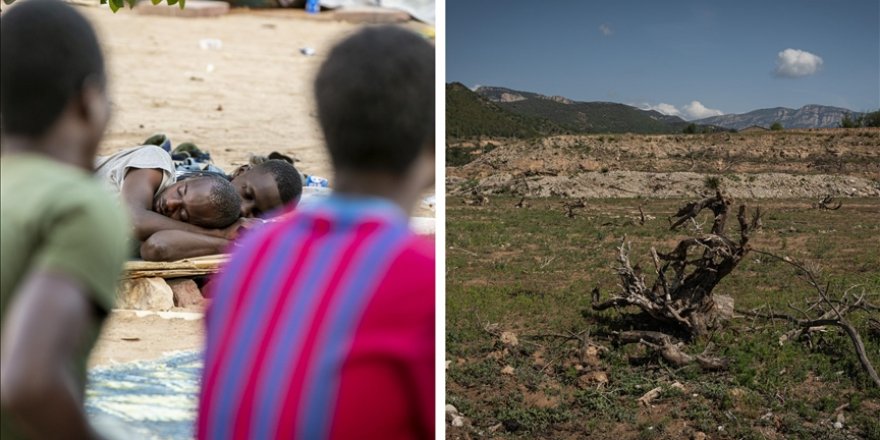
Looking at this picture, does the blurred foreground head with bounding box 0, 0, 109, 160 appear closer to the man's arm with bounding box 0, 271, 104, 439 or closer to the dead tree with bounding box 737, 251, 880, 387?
the man's arm with bounding box 0, 271, 104, 439

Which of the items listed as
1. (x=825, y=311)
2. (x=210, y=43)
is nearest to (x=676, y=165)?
(x=825, y=311)

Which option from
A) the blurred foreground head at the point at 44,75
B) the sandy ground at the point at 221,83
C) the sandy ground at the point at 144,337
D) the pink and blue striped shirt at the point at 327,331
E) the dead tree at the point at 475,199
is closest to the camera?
the pink and blue striped shirt at the point at 327,331

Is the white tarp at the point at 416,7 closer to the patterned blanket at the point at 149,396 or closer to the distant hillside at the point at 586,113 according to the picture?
the distant hillside at the point at 586,113

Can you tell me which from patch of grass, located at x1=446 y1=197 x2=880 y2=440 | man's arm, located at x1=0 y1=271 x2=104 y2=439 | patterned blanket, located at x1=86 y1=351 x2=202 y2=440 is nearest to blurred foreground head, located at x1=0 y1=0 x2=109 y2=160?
man's arm, located at x1=0 y1=271 x2=104 y2=439

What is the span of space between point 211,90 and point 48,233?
5629 mm

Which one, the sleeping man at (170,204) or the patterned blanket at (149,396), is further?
the sleeping man at (170,204)

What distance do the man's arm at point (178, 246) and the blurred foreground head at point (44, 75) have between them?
2217mm

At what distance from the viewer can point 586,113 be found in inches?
183

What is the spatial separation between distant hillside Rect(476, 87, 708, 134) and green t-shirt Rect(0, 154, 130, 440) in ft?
12.5

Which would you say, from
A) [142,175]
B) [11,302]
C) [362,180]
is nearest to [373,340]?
[362,180]

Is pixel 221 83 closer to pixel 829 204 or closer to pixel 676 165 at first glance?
pixel 676 165

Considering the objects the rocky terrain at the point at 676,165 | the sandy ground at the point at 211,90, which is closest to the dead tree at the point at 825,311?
the rocky terrain at the point at 676,165

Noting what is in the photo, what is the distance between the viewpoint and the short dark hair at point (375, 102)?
915mm

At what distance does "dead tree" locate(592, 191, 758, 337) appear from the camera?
4.38 m
